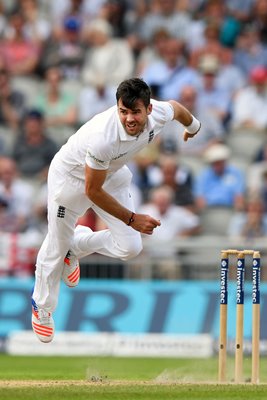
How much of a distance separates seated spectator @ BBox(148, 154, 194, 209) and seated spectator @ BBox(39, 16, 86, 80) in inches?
102

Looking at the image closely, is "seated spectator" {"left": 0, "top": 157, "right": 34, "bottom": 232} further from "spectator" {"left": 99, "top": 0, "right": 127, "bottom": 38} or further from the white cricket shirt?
the white cricket shirt

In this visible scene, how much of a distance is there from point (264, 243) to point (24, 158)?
12.4ft

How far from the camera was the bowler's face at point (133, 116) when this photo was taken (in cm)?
852

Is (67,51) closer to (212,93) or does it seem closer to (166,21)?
(166,21)

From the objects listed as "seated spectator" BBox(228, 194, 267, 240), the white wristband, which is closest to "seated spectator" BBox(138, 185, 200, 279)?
"seated spectator" BBox(228, 194, 267, 240)

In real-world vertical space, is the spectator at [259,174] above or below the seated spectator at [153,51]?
below

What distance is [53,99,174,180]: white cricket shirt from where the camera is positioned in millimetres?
8594

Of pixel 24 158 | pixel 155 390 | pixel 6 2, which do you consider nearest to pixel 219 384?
pixel 155 390

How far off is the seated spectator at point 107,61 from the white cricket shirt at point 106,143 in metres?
7.67

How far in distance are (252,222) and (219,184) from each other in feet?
2.88

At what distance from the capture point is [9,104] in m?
16.8

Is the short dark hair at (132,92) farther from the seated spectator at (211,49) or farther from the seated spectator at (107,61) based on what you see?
the seated spectator at (107,61)

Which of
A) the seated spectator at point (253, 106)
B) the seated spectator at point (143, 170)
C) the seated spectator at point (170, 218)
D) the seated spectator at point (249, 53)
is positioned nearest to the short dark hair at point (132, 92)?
the seated spectator at point (170, 218)

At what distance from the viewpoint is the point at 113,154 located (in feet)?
28.4
